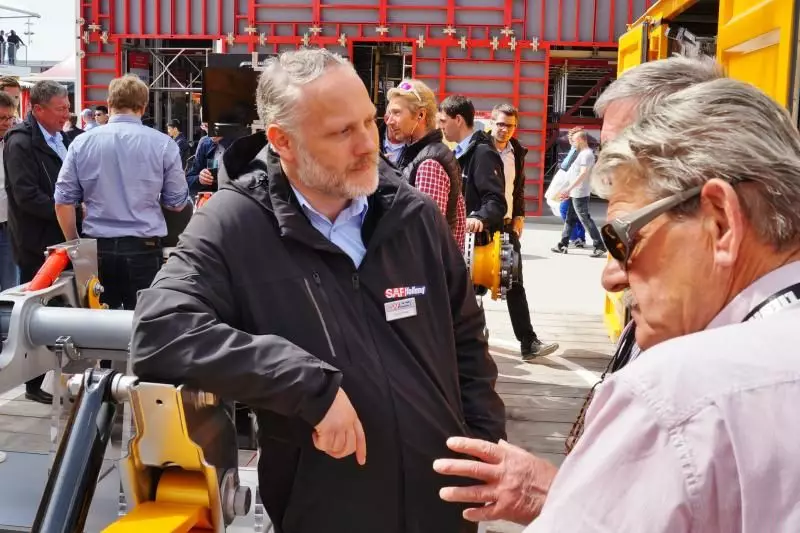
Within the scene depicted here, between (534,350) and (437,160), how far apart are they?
224 cm

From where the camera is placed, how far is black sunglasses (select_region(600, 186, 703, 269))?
3.27 ft

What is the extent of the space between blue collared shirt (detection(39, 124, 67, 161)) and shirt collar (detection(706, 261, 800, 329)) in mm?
4684

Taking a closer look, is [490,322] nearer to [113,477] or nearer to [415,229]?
[113,477]

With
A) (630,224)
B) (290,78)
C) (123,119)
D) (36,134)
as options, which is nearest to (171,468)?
(290,78)

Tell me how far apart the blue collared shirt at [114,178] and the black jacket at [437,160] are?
1.44 metres

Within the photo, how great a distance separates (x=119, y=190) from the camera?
4.34 metres

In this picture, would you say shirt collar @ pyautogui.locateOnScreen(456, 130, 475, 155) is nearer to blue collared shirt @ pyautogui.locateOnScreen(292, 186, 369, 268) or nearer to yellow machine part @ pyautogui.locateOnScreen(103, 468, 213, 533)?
blue collared shirt @ pyautogui.locateOnScreen(292, 186, 369, 268)

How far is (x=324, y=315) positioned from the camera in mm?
1760

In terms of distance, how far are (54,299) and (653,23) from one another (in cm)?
368

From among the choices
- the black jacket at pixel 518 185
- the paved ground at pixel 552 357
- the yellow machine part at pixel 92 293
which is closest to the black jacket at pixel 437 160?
the paved ground at pixel 552 357

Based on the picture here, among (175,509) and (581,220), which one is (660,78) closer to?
(175,509)

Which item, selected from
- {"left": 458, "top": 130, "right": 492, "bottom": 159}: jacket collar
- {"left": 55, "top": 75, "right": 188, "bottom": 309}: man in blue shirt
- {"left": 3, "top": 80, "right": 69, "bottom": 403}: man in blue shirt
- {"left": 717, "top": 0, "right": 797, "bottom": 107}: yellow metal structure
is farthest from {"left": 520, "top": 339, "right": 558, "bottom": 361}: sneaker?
{"left": 3, "top": 80, "right": 69, "bottom": 403}: man in blue shirt

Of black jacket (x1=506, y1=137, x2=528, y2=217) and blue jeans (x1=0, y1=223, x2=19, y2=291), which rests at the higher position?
black jacket (x1=506, y1=137, x2=528, y2=217)

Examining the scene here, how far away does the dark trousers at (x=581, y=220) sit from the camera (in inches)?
417
